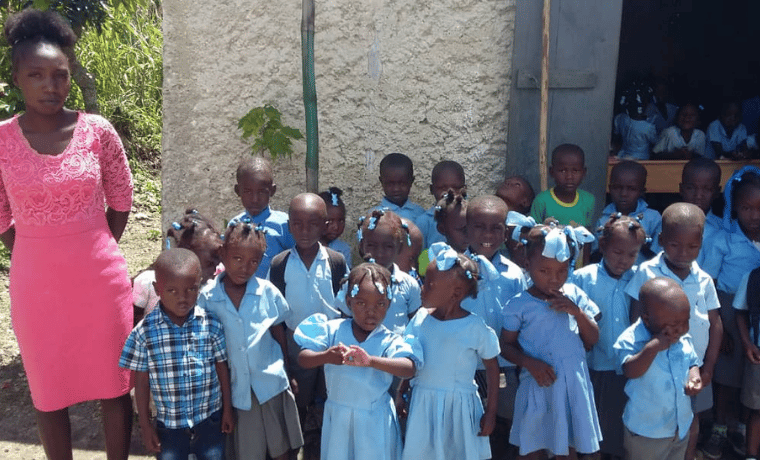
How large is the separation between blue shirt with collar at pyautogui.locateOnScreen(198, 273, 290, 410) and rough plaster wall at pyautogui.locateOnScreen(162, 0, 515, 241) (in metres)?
1.47

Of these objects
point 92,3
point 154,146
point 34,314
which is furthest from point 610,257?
point 154,146

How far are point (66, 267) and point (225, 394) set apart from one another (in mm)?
771

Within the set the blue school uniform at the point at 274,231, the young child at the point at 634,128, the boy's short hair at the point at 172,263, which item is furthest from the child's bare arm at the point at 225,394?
the young child at the point at 634,128

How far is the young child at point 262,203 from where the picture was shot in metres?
3.49

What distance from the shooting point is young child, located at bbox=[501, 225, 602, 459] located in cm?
272

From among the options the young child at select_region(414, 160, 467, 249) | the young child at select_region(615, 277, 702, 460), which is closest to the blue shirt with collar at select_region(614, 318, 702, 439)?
the young child at select_region(615, 277, 702, 460)

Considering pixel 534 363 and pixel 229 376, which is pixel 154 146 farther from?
pixel 534 363

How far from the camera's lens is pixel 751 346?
10.3 feet

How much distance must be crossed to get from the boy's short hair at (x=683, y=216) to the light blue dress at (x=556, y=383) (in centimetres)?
49

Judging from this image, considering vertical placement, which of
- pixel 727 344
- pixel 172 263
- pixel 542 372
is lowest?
pixel 727 344

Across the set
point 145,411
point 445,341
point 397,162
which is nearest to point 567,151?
point 397,162

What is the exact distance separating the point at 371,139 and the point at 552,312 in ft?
5.79

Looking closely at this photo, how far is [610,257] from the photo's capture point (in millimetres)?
3012

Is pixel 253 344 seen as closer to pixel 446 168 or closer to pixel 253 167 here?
pixel 253 167
